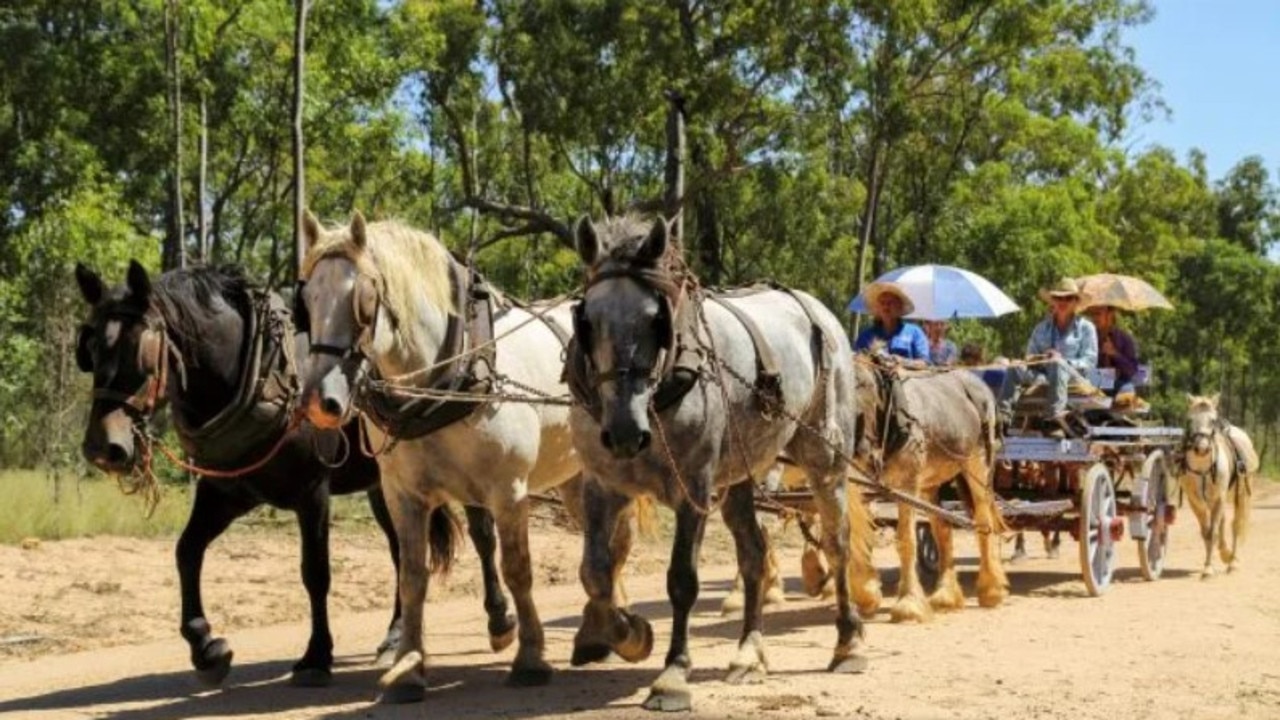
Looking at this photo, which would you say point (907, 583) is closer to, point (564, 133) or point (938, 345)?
point (938, 345)

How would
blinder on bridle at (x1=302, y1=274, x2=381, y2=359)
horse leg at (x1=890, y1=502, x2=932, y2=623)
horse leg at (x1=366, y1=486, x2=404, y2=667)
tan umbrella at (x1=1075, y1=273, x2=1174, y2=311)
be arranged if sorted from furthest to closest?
1. tan umbrella at (x1=1075, y1=273, x2=1174, y2=311)
2. horse leg at (x1=890, y1=502, x2=932, y2=623)
3. horse leg at (x1=366, y1=486, x2=404, y2=667)
4. blinder on bridle at (x1=302, y1=274, x2=381, y2=359)

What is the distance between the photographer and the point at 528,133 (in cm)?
2952

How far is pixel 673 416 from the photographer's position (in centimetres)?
758

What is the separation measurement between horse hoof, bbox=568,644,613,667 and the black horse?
391 millimetres

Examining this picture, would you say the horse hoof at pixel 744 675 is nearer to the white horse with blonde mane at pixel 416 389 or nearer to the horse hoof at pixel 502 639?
the white horse with blonde mane at pixel 416 389

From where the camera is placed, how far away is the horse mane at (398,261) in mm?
7637

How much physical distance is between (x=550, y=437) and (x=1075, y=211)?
29879mm

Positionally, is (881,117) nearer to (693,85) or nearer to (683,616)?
(693,85)

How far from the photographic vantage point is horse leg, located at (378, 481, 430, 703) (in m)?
7.91

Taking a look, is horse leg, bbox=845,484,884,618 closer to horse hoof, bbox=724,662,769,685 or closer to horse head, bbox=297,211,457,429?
horse hoof, bbox=724,662,769,685

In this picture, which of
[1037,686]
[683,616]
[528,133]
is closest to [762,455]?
[683,616]

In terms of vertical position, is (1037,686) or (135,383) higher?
(135,383)

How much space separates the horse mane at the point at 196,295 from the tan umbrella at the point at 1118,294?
29.9ft

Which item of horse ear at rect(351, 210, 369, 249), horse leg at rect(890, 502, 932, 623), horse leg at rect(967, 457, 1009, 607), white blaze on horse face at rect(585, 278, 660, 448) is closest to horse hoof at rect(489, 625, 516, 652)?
white blaze on horse face at rect(585, 278, 660, 448)
